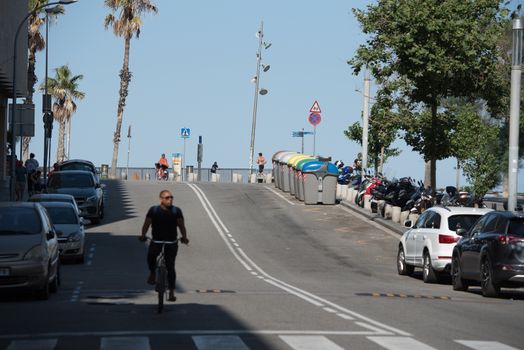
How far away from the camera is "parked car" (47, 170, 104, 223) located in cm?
4228

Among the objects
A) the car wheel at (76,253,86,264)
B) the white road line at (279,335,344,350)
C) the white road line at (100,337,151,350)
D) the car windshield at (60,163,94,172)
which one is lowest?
the car wheel at (76,253,86,264)

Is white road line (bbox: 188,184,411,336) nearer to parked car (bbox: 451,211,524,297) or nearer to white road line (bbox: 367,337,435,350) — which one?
white road line (bbox: 367,337,435,350)

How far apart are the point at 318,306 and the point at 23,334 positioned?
555 centimetres

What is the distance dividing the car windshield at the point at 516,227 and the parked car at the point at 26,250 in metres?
8.29

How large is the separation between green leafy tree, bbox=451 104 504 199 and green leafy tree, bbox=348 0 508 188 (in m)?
37.3

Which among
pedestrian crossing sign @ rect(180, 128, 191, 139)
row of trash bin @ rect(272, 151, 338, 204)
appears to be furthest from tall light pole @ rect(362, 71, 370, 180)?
pedestrian crossing sign @ rect(180, 128, 191, 139)

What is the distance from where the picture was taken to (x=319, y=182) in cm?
5094

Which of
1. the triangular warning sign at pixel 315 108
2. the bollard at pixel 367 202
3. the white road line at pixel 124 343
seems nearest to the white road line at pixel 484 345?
the white road line at pixel 124 343

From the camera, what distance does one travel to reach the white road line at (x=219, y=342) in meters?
13.1

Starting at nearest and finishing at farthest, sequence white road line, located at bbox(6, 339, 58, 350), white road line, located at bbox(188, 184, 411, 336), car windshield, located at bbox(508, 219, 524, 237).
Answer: white road line, located at bbox(6, 339, 58, 350) < white road line, located at bbox(188, 184, 411, 336) < car windshield, located at bbox(508, 219, 524, 237)

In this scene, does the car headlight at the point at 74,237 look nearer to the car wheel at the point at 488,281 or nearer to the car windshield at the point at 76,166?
the car wheel at the point at 488,281

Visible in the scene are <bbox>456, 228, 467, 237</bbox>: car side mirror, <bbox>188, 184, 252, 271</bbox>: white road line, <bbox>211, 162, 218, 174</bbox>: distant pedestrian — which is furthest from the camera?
<bbox>211, 162, 218, 174</bbox>: distant pedestrian

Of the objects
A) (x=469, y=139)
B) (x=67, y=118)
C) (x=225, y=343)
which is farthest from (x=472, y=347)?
(x=67, y=118)

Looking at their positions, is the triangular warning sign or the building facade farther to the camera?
the triangular warning sign
